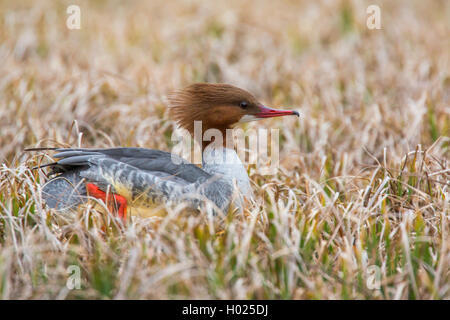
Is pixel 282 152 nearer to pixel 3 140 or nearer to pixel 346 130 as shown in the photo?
pixel 346 130

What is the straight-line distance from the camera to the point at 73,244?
307 centimetres

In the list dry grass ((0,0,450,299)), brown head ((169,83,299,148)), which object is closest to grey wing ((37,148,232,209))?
dry grass ((0,0,450,299))

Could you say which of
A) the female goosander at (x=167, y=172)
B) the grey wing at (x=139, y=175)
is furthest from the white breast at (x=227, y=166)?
the grey wing at (x=139, y=175)

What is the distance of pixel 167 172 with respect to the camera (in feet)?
11.9

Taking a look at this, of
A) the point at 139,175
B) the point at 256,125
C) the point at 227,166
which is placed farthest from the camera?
the point at 256,125

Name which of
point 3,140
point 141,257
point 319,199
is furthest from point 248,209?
point 3,140

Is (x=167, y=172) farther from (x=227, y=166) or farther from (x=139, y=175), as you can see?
(x=227, y=166)

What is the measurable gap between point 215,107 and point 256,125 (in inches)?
59.1

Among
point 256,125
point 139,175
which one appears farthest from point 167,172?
point 256,125

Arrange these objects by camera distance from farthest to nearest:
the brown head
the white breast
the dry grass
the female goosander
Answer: the brown head < the white breast < the female goosander < the dry grass

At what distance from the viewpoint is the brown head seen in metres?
3.91

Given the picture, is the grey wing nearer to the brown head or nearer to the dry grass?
the dry grass

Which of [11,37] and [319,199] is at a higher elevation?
[11,37]
